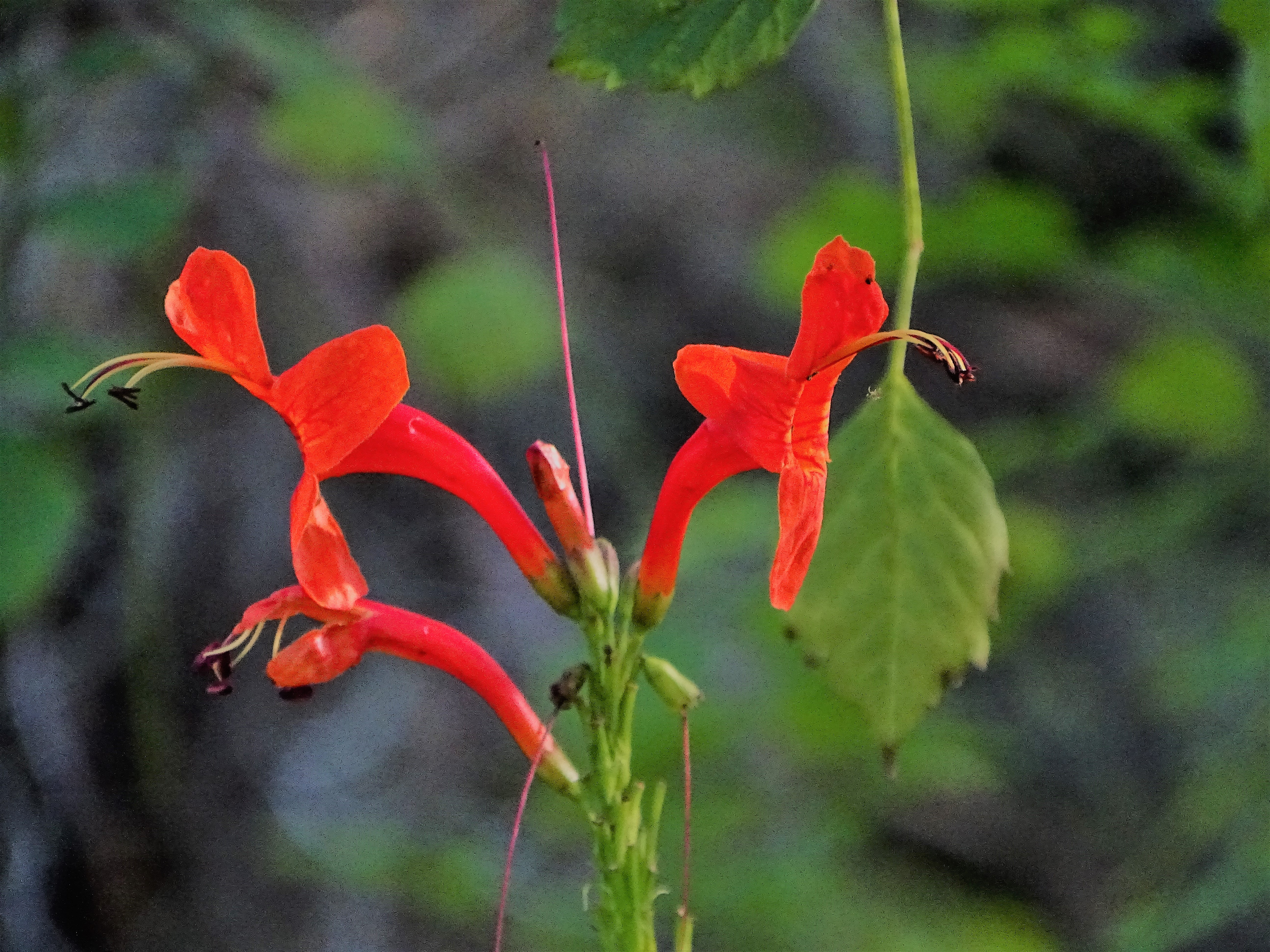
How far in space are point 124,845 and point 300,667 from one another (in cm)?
197

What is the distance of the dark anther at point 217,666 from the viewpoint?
75 centimetres

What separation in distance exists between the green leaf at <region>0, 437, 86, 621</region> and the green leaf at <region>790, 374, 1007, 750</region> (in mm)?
1161

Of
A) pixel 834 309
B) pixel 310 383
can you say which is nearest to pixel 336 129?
pixel 310 383

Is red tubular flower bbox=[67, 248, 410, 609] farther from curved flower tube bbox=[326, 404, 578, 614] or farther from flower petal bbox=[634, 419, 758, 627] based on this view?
flower petal bbox=[634, 419, 758, 627]

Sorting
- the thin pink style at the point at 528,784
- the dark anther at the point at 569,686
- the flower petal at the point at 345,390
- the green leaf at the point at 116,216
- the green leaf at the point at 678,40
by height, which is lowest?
the green leaf at the point at 116,216

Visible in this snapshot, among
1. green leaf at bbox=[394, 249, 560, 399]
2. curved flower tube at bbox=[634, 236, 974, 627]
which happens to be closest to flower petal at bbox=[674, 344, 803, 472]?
curved flower tube at bbox=[634, 236, 974, 627]

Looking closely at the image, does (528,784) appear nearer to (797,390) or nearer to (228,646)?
(228,646)

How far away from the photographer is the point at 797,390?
2.02ft

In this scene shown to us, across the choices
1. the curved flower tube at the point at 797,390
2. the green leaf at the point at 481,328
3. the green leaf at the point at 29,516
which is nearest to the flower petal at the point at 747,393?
the curved flower tube at the point at 797,390

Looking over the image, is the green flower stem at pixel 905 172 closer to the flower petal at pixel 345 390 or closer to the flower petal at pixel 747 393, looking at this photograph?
the flower petal at pixel 747 393

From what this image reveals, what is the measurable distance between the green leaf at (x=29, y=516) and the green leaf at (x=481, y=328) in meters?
0.87

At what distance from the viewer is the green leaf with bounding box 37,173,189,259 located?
1567mm

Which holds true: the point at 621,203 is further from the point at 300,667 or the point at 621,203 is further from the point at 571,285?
the point at 300,667

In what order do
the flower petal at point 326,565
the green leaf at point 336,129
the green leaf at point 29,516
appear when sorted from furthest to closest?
the green leaf at point 336,129
the green leaf at point 29,516
the flower petal at point 326,565
